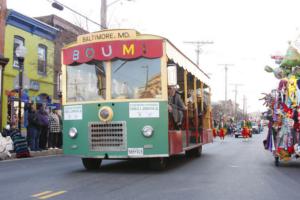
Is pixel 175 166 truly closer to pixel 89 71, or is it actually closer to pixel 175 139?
pixel 175 139

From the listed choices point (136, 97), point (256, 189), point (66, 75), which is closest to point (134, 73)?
point (136, 97)

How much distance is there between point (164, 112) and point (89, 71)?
2.02 meters

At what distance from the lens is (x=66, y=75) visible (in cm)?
1048

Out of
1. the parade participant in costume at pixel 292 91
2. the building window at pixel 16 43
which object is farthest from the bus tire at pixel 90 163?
the building window at pixel 16 43

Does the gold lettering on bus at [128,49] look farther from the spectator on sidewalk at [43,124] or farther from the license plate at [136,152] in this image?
the spectator on sidewalk at [43,124]

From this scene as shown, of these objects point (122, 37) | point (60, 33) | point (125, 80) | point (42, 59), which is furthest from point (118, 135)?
point (60, 33)

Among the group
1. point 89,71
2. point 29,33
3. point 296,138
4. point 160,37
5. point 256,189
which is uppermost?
point 29,33

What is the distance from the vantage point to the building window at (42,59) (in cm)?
2697

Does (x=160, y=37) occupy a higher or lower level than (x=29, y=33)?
lower

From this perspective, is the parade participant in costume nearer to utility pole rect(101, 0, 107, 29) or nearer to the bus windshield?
the bus windshield

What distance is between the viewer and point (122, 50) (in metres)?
9.84

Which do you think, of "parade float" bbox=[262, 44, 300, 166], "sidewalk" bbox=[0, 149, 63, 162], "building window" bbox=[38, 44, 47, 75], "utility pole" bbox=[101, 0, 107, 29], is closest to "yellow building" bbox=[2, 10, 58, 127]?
"building window" bbox=[38, 44, 47, 75]

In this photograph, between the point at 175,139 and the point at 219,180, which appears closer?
the point at 219,180

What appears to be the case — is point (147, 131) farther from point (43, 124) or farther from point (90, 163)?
point (43, 124)
